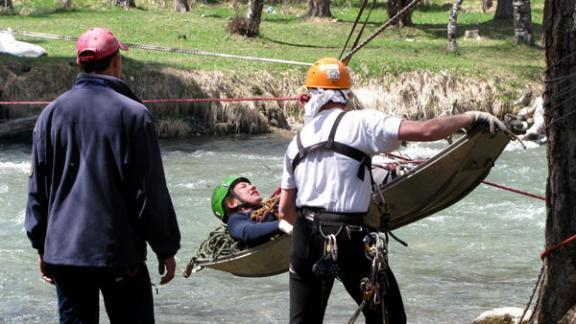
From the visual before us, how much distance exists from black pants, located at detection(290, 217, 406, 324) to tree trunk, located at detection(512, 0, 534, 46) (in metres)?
17.9

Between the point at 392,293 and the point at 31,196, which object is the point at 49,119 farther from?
the point at 392,293

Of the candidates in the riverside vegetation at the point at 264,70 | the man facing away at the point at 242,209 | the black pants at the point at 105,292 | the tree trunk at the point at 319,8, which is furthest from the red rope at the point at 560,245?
the tree trunk at the point at 319,8

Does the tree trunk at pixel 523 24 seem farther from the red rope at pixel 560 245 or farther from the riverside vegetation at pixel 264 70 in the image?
the red rope at pixel 560 245

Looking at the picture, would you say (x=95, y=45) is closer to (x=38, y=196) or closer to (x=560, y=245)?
(x=38, y=196)

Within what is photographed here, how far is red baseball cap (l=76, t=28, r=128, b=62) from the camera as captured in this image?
13.9 ft

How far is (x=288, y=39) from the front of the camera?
22.5 metres

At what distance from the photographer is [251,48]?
21.1m

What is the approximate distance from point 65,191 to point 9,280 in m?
5.56

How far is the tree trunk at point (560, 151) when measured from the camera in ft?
17.1

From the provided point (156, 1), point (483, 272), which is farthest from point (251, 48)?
point (483, 272)

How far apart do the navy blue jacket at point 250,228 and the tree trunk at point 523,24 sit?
1634cm

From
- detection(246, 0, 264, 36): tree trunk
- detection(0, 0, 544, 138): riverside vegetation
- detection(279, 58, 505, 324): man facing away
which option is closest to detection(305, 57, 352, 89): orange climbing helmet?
detection(279, 58, 505, 324): man facing away

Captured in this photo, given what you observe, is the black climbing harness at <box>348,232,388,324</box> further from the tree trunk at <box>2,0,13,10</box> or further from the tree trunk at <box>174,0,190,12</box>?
the tree trunk at <box>174,0,190,12</box>

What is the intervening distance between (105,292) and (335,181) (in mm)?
1156
